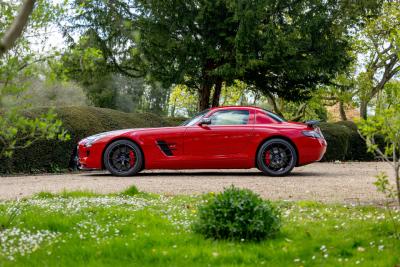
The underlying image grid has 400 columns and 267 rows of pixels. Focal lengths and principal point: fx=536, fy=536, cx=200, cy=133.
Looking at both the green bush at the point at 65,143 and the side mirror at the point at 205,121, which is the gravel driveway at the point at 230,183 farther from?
the green bush at the point at 65,143

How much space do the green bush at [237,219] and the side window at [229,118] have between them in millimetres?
6527

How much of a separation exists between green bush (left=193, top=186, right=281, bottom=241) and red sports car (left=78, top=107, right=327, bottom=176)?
620cm

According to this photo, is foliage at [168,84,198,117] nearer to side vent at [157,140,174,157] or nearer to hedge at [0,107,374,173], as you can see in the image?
hedge at [0,107,374,173]

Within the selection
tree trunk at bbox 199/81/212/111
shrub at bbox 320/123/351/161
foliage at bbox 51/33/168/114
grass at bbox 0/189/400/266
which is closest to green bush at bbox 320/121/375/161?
shrub at bbox 320/123/351/161

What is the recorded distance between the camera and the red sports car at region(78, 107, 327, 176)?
37.5ft

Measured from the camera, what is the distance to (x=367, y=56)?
110 feet

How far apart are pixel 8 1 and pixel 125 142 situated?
18.9 feet

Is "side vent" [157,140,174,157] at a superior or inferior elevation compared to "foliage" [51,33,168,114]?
inferior

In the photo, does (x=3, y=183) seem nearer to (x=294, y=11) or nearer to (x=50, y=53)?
(x=50, y=53)

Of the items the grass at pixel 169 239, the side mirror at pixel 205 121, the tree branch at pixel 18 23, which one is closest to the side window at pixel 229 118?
the side mirror at pixel 205 121

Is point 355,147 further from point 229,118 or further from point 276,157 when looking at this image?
point 229,118

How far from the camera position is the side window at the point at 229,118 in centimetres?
1174

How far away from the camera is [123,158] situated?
1157 centimetres

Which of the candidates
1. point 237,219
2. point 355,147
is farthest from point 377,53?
point 237,219
